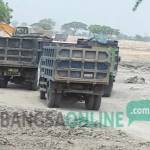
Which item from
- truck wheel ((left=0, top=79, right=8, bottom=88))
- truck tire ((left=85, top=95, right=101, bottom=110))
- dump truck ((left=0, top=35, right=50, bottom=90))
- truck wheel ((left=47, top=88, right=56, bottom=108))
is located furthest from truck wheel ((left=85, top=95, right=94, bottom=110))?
truck wheel ((left=0, top=79, right=8, bottom=88))

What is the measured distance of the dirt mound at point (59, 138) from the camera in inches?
465

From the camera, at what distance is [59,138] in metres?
12.7

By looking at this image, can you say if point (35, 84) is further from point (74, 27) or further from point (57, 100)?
point (74, 27)

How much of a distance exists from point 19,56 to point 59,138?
541 inches

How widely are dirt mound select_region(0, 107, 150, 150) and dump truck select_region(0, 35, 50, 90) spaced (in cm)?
1113

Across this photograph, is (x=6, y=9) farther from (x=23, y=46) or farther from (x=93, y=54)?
(x=93, y=54)

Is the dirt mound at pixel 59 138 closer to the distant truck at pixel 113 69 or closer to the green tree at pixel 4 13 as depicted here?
the distant truck at pixel 113 69

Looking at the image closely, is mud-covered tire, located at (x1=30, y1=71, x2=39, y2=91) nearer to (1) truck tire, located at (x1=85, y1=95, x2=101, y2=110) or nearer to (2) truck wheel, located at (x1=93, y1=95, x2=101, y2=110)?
(1) truck tire, located at (x1=85, y1=95, x2=101, y2=110)

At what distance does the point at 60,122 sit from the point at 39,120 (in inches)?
18.8

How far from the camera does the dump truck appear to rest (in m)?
26.0

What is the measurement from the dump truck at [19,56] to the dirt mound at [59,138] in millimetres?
11131

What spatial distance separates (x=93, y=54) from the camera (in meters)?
20.5

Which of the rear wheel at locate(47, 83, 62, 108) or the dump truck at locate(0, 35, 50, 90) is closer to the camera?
the rear wheel at locate(47, 83, 62, 108)

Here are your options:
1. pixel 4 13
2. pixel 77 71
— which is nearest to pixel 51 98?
pixel 77 71
